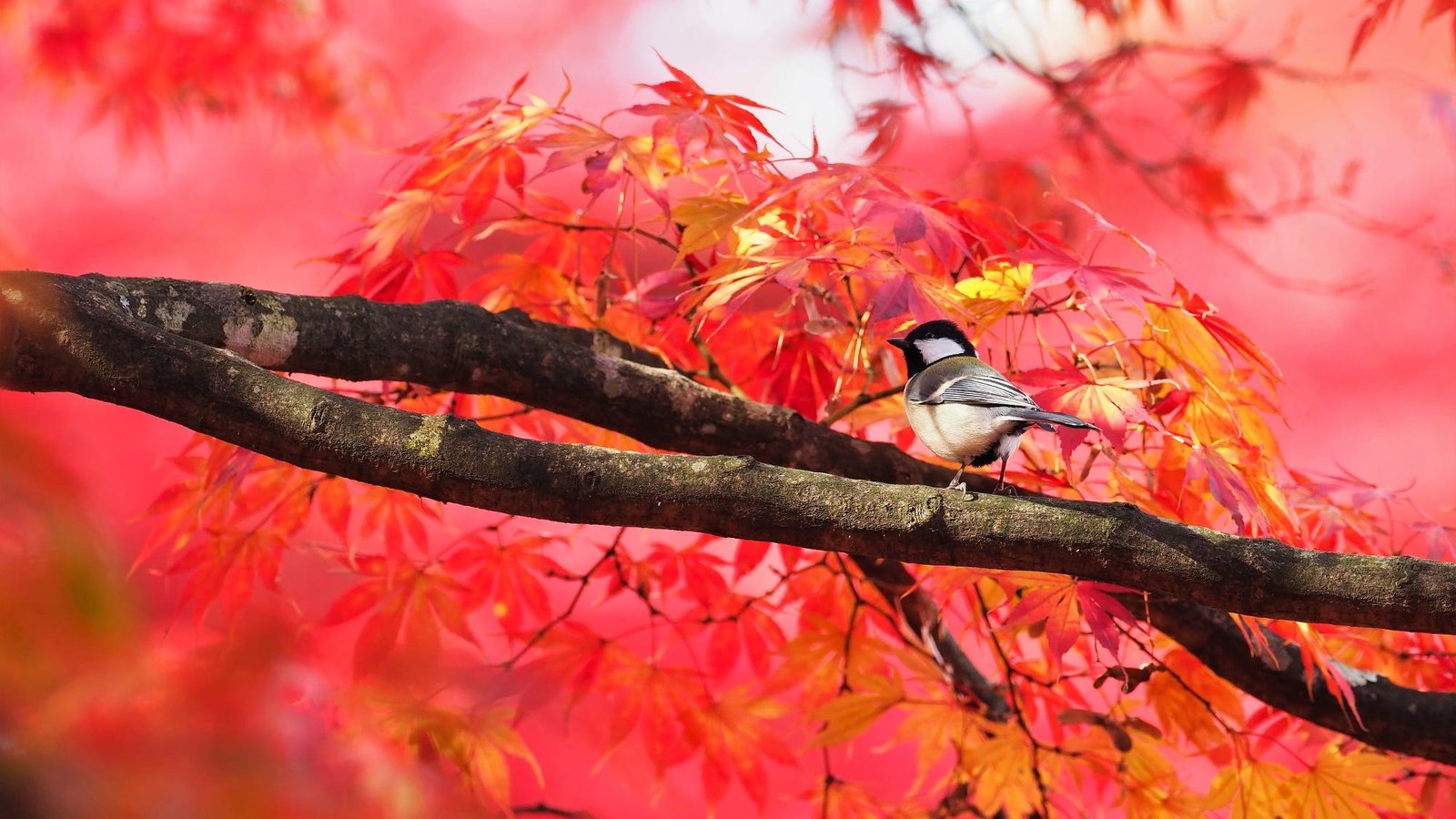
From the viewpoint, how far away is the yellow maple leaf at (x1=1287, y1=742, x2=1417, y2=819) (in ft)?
3.99

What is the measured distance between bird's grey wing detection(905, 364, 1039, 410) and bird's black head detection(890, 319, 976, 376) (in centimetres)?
9

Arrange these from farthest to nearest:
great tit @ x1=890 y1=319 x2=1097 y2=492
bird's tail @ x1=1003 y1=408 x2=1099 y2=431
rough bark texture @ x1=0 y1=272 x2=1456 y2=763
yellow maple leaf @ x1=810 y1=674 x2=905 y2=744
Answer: yellow maple leaf @ x1=810 y1=674 x2=905 y2=744 < great tit @ x1=890 y1=319 x2=1097 y2=492 < bird's tail @ x1=1003 y1=408 x2=1099 y2=431 < rough bark texture @ x1=0 y1=272 x2=1456 y2=763

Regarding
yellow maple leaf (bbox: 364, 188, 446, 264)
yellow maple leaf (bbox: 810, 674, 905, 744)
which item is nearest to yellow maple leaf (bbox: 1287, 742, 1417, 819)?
yellow maple leaf (bbox: 810, 674, 905, 744)

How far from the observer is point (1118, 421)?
101 centimetres

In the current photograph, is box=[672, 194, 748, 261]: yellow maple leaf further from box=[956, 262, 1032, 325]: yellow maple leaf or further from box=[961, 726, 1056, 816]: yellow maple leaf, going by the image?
box=[961, 726, 1056, 816]: yellow maple leaf

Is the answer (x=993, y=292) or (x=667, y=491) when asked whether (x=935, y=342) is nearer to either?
(x=993, y=292)

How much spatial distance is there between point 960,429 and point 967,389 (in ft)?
0.13

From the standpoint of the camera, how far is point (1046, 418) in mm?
964

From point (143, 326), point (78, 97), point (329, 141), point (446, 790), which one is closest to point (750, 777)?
point (446, 790)

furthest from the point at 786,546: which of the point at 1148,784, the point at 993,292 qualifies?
the point at 1148,784

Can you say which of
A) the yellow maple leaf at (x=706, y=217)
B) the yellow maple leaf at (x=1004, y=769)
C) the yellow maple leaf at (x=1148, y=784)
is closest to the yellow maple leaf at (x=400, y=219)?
the yellow maple leaf at (x=706, y=217)

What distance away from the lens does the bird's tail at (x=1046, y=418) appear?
929 millimetres

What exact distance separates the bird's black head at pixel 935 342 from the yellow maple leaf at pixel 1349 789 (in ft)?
2.00

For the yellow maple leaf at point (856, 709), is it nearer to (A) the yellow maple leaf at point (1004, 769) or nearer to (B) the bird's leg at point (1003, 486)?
(A) the yellow maple leaf at point (1004, 769)
